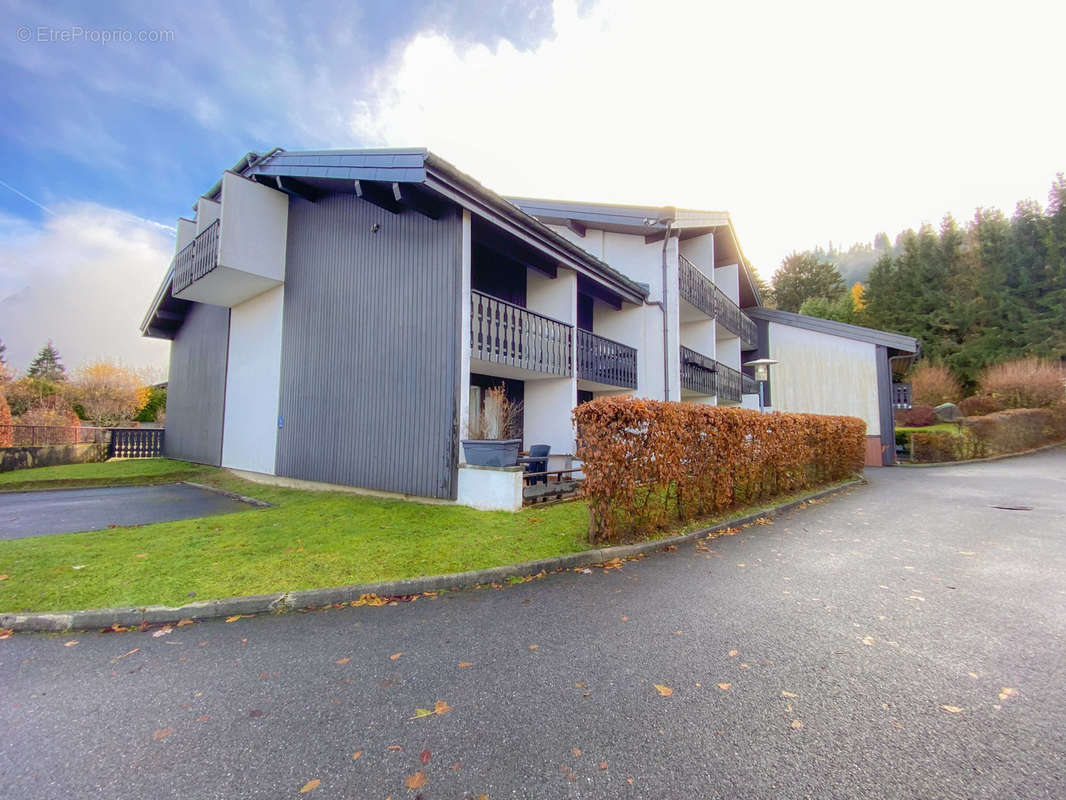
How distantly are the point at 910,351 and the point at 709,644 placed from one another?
21.2 meters

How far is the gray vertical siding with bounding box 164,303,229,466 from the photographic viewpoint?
14.6m

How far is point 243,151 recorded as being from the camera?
36.6 ft

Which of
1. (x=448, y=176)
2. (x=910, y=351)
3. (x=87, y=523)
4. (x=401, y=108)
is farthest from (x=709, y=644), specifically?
(x=910, y=351)

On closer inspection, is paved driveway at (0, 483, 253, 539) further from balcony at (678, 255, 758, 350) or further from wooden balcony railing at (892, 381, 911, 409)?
wooden balcony railing at (892, 381, 911, 409)

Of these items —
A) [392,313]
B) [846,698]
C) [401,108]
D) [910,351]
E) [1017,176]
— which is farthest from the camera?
[1017,176]

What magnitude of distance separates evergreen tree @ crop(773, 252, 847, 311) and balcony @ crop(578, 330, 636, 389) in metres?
35.6

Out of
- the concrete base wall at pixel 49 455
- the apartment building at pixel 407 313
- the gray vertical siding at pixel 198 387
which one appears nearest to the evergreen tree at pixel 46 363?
the concrete base wall at pixel 49 455

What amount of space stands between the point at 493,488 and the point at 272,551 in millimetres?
3260

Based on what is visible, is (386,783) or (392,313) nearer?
(386,783)

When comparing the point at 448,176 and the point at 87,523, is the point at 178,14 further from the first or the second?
the point at 87,523

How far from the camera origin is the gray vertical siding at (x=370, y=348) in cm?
830

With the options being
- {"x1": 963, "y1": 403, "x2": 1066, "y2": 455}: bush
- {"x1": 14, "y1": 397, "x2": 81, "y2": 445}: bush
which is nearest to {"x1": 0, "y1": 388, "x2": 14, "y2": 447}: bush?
{"x1": 14, "y1": 397, "x2": 81, "y2": 445}: bush

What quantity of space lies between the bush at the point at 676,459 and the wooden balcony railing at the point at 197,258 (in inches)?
401

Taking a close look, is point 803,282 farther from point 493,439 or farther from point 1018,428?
point 493,439
